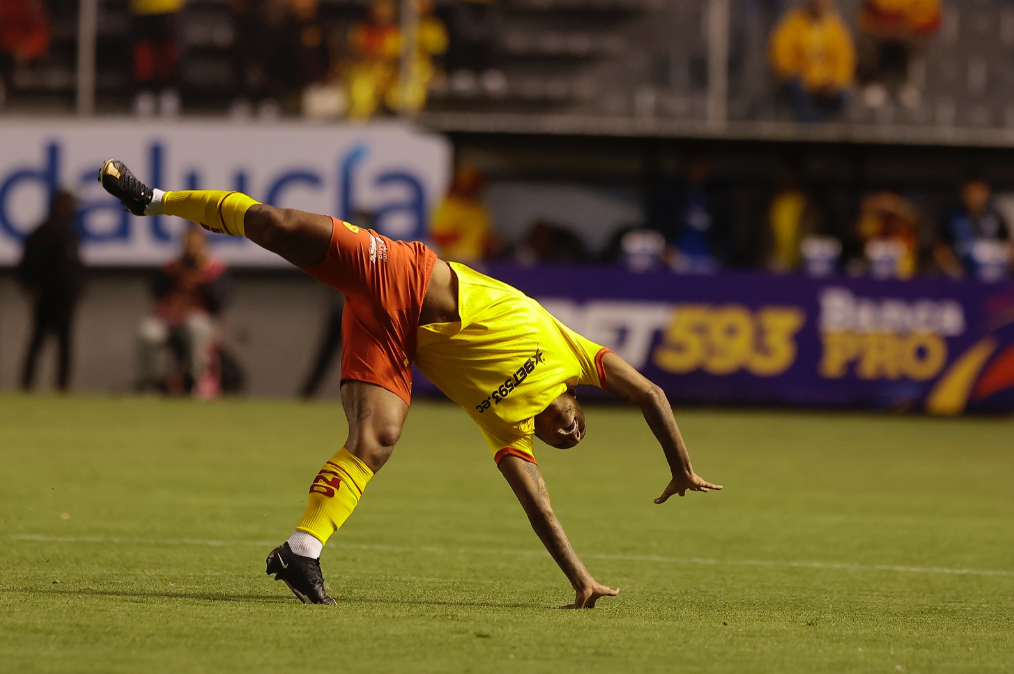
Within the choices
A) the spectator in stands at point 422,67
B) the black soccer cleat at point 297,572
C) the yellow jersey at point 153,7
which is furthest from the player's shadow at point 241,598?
the yellow jersey at point 153,7

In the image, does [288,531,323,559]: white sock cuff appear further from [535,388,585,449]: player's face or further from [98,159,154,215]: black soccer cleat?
[98,159,154,215]: black soccer cleat

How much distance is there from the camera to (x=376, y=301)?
6410 millimetres

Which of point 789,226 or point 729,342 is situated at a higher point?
point 789,226

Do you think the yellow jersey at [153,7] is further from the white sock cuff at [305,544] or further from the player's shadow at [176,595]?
the white sock cuff at [305,544]

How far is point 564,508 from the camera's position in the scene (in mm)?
10055

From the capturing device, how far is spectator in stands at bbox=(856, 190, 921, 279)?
59.3 ft

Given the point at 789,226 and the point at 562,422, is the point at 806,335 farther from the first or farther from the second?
the point at 562,422

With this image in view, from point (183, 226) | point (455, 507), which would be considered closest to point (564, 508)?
point (455, 507)

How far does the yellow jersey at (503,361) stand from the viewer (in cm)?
643

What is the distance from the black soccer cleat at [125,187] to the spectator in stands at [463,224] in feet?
41.7

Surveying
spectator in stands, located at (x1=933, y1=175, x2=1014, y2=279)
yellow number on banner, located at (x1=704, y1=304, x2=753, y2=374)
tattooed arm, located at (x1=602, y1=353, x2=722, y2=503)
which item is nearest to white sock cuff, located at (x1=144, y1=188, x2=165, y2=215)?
tattooed arm, located at (x1=602, y1=353, x2=722, y2=503)

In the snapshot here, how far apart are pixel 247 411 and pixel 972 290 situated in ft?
Result: 28.7

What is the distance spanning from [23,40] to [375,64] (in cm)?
523

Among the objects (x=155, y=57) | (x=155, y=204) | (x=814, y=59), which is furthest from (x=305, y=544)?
(x=155, y=57)
